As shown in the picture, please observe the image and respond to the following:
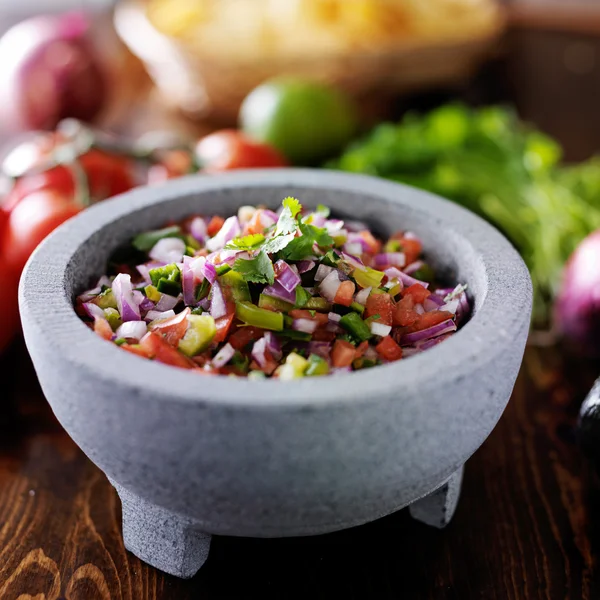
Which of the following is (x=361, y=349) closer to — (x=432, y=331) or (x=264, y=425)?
(x=432, y=331)

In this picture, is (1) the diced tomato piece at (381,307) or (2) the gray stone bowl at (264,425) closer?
(2) the gray stone bowl at (264,425)

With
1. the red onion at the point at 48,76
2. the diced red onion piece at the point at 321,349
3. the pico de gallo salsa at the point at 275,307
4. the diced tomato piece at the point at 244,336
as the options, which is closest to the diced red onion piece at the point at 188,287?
the pico de gallo salsa at the point at 275,307

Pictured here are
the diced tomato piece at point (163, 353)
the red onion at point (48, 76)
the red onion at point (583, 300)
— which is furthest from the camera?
the red onion at point (48, 76)

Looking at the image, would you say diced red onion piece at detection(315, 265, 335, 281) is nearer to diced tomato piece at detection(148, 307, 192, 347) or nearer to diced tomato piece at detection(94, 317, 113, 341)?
diced tomato piece at detection(148, 307, 192, 347)

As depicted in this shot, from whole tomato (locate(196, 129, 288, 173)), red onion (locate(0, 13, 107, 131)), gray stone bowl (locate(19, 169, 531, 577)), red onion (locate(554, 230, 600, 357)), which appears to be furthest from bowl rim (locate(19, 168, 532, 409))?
red onion (locate(0, 13, 107, 131))

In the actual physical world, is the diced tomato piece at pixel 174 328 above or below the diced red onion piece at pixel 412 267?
above

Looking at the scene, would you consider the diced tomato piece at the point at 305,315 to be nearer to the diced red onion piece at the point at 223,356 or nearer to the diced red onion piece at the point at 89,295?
the diced red onion piece at the point at 223,356

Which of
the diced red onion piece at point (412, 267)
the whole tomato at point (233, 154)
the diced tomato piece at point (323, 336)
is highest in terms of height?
the diced tomato piece at point (323, 336)

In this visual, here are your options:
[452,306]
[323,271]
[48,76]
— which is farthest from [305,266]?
[48,76]
